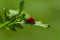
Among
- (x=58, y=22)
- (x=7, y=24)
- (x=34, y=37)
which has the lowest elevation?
(x=7, y=24)

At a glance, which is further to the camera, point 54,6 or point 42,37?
point 54,6

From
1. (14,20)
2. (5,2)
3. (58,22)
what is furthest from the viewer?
(58,22)

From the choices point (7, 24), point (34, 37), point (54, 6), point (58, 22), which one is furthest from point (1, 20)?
point (54, 6)

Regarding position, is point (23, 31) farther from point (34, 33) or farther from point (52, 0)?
point (52, 0)

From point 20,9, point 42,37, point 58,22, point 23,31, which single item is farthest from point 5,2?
point 20,9

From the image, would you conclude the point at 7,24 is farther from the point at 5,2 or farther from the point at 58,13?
the point at 58,13

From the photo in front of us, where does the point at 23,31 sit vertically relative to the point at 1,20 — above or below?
above

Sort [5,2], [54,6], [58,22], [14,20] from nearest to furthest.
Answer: [14,20], [5,2], [58,22], [54,6]
